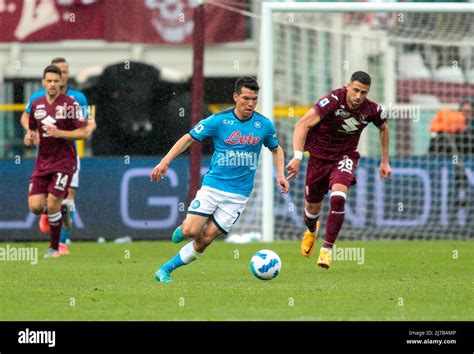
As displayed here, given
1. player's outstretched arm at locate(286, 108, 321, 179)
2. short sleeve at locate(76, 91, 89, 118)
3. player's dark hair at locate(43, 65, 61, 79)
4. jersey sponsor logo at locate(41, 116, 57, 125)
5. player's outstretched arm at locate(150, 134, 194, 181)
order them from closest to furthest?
player's outstretched arm at locate(150, 134, 194, 181) < player's outstretched arm at locate(286, 108, 321, 179) < player's dark hair at locate(43, 65, 61, 79) < jersey sponsor logo at locate(41, 116, 57, 125) < short sleeve at locate(76, 91, 89, 118)

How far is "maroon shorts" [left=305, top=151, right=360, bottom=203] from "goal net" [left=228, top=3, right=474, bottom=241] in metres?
3.70

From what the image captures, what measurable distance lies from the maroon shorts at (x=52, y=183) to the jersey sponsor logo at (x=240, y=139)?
3513 millimetres

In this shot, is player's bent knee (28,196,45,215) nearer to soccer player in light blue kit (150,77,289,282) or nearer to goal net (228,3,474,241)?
soccer player in light blue kit (150,77,289,282)

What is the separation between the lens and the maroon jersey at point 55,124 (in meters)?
14.2

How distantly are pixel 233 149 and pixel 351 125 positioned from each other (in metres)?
2.02

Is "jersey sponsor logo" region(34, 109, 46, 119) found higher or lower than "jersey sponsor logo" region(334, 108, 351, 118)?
higher

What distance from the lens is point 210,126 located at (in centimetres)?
1120

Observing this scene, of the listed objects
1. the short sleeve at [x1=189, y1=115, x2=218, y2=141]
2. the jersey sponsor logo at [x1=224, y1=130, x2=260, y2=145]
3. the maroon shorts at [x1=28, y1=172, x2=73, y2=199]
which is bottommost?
the maroon shorts at [x1=28, y1=172, x2=73, y2=199]

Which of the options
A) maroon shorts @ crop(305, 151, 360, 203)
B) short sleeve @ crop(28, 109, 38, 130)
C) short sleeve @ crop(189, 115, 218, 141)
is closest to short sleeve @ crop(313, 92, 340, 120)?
maroon shorts @ crop(305, 151, 360, 203)

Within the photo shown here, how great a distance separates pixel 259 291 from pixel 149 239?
7570 mm

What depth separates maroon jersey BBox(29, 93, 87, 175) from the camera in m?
14.2
